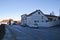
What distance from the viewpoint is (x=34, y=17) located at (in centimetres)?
8894

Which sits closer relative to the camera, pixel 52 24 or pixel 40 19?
pixel 52 24

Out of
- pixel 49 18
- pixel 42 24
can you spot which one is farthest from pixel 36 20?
pixel 42 24

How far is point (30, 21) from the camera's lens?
89.0m

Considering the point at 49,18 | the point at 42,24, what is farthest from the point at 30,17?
the point at 42,24

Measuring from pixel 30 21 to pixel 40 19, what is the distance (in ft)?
17.5

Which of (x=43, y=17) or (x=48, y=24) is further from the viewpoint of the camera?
(x=43, y=17)

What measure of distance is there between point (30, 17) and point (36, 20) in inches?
169

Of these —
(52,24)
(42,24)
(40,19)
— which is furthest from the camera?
(40,19)

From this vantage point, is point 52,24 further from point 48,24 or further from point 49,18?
point 49,18

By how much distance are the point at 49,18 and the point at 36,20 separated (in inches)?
352

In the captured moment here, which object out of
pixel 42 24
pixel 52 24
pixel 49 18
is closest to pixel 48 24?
pixel 52 24

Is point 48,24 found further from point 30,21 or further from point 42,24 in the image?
point 30,21

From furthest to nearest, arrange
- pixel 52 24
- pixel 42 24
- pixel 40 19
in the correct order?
pixel 40 19, pixel 42 24, pixel 52 24

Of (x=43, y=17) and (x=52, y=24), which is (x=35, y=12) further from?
(x=52, y=24)
